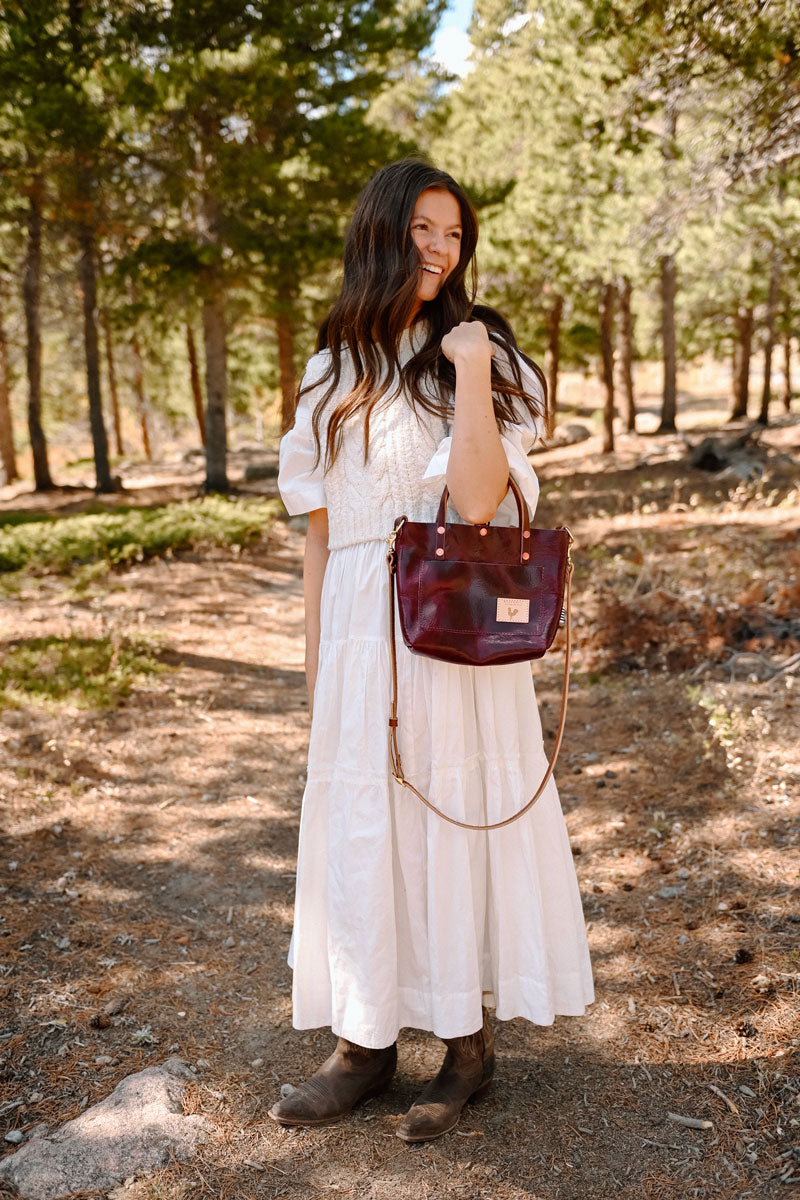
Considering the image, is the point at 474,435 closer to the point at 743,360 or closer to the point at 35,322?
the point at 35,322

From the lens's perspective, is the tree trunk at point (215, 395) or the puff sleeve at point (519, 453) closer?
the puff sleeve at point (519, 453)

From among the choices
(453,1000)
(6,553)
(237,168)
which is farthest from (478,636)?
(237,168)

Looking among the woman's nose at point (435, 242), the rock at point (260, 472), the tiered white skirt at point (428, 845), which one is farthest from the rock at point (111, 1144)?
the rock at point (260, 472)

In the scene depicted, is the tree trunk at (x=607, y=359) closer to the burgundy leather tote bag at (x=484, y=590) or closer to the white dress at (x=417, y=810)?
the white dress at (x=417, y=810)

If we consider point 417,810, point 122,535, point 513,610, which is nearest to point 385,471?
point 513,610

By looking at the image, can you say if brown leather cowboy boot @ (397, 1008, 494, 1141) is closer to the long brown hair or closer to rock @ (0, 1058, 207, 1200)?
rock @ (0, 1058, 207, 1200)

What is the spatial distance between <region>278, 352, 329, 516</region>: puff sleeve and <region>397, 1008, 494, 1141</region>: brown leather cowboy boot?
4.63 ft

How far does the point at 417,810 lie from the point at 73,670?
13.9 ft

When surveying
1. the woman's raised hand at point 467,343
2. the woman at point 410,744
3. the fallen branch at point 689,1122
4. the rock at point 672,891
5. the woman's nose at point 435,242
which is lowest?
the fallen branch at point 689,1122

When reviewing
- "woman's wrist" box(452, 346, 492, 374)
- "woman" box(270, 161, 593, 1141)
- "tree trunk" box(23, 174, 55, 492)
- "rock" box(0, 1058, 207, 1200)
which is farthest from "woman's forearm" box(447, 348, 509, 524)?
"tree trunk" box(23, 174, 55, 492)

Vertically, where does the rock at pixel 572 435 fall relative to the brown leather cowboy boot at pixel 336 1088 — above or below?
above

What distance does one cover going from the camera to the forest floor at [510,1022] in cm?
229

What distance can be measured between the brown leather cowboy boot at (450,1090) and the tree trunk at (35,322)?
1531cm

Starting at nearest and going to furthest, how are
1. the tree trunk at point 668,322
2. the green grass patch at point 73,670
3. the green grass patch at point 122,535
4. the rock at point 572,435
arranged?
the green grass patch at point 73,670 < the green grass patch at point 122,535 < the tree trunk at point 668,322 < the rock at point 572,435
